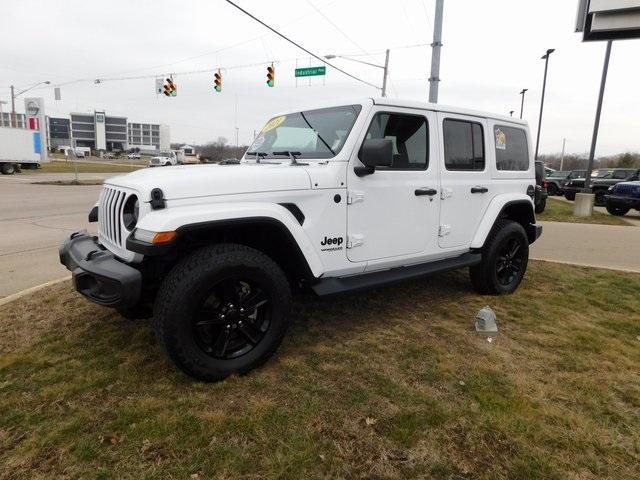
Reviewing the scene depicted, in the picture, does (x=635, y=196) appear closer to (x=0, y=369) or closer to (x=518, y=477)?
(x=518, y=477)

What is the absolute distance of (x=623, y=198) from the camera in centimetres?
1366

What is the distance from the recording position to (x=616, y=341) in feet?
12.4

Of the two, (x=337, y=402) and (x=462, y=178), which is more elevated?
(x=462, y=178)

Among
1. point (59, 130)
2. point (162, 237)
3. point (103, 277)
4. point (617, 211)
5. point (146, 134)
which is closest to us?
point (162, 237)

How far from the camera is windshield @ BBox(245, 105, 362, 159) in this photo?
351 centimetres

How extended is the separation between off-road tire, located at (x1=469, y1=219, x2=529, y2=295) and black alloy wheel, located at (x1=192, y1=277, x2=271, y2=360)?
2.70 meters

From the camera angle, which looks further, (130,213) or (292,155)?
(292,155)

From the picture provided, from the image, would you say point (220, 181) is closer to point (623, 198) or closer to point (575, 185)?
point (623, 198)

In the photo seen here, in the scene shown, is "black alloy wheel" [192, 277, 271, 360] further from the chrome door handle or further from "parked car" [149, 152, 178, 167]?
"parked car" [149, 152, 178, 167]

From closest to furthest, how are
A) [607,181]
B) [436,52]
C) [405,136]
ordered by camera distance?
[405,136] → [436,52] → [607,181]

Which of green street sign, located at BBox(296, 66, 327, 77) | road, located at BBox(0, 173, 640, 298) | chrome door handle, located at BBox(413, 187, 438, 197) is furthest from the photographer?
green street sign, located at BBox(296, 66, 327, 77)

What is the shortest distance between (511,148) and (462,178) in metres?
1.10

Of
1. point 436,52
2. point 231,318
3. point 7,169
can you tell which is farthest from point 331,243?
point 7,169

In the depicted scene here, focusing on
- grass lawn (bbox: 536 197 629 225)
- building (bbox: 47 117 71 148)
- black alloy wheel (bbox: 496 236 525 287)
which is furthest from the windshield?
building (bbox: 47 117 71 148)
